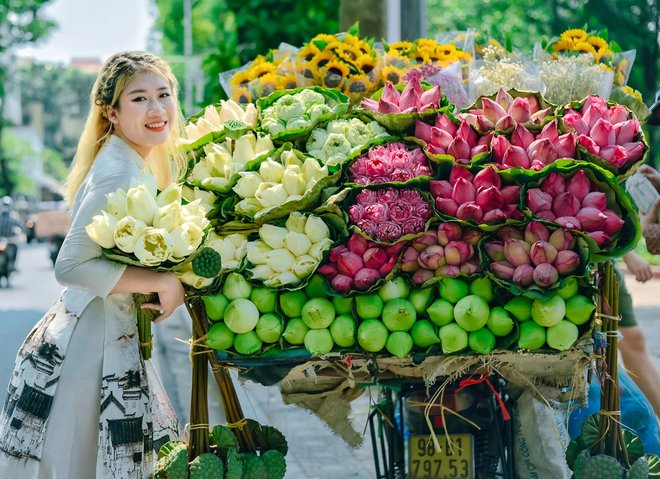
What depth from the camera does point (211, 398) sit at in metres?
6.91

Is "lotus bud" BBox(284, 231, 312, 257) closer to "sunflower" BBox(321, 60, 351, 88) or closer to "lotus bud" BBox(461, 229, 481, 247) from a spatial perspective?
"lotus bud" BBox(461, 229, 481, 247)

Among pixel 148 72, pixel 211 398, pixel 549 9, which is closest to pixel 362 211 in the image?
pixel 148 72

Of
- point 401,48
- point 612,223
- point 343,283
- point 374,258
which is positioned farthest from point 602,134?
point 401,48

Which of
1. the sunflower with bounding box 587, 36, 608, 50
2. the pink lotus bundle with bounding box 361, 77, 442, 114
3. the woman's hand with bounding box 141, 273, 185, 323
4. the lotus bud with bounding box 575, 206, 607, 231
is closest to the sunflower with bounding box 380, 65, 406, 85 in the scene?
the sunflower with bounding box 587, 36, 608, 50

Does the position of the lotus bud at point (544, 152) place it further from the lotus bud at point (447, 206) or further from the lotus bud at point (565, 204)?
the lotus bud at point (447, 206)

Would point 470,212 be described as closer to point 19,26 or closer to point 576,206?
point 576,206

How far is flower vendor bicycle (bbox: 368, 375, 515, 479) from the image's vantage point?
375 centimetres

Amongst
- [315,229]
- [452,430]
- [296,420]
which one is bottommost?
[296,420]

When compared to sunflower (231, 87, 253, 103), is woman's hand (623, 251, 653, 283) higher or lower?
lower

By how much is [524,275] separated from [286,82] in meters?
2.05

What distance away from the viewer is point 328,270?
3.31m

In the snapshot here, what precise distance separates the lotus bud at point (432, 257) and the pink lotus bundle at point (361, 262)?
0.09 metres

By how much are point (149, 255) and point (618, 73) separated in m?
2.49

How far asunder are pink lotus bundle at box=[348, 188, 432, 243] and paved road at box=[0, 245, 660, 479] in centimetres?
70
